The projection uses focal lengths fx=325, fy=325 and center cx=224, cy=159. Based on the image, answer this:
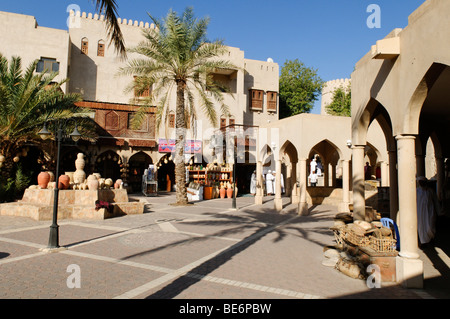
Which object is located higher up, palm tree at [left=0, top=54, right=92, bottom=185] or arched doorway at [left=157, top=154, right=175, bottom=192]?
palm tree at [left=0, top=54, right=92, bottom=185]

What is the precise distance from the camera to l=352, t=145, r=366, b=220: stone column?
8188 millimetres

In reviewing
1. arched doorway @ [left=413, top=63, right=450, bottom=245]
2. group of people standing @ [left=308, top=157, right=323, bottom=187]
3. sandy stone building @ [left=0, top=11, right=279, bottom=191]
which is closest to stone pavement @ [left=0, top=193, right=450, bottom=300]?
arched doorway @ [left=413, top=63, right=450, bottom=245]

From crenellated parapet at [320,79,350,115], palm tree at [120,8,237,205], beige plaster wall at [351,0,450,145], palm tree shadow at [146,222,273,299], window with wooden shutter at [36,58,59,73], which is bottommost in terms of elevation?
palm tree shadow at [146,222,273,299]

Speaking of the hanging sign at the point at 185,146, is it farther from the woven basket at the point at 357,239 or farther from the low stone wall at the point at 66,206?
the woven basket at the point at 357,239

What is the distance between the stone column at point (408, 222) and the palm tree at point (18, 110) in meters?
16.0

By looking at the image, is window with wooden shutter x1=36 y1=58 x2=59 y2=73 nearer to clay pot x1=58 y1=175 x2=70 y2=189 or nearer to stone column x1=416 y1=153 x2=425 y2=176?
clay pot x1=58 y1=175 x2=70 y2=189

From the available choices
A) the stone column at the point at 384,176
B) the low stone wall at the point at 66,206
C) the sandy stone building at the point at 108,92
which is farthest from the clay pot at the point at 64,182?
the stone column at the point at 384,176

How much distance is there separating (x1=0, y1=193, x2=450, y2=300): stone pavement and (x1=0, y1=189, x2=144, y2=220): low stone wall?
0.89 m

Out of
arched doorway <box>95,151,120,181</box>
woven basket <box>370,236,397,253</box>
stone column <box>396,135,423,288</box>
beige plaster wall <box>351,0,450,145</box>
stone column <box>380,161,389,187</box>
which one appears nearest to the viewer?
beige plaster wall <box>351,0,450,145</box>

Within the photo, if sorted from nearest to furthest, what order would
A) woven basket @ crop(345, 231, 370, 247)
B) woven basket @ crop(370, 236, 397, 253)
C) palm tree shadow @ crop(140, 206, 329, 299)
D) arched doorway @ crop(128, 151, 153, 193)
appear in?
palm tree shadow @ crop(140, 206, 329, 299)
woven basket @ crop(370, 236, 397, 253)
woven basket @ crop(345, 231, 370, 247)
arched doorway @ crop(128, 151, 153, 193)

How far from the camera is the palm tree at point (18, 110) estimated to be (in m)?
15.8

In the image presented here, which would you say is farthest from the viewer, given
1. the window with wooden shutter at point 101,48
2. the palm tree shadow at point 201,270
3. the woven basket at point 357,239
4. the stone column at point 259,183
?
the window with wooden shutter at point 101,48

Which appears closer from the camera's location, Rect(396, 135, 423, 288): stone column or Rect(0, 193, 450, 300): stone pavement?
Rect(0, 193, 450, 300): stone pavement
